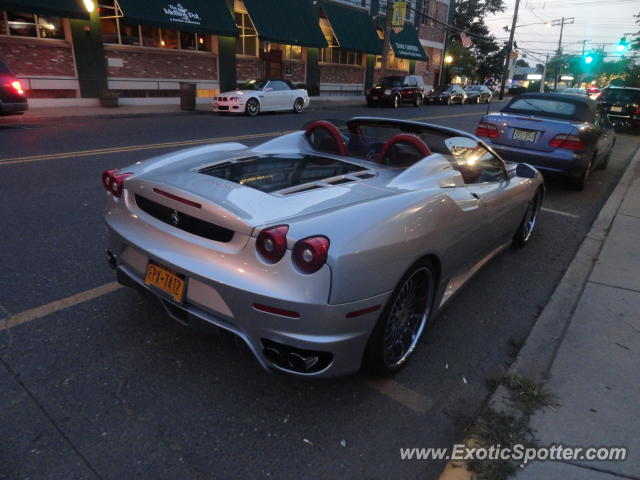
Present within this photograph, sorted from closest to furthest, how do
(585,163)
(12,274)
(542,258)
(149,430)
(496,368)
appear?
(149,430)
(496,368)
(12,274)
(542,258)
(585,163)

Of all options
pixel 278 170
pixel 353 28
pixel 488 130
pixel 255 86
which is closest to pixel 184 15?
pixel 255 86

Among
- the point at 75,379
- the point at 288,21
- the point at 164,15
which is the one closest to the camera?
the point at 75,379

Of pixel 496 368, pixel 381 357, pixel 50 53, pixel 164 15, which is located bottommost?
pixel 496 368

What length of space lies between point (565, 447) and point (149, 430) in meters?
2.03

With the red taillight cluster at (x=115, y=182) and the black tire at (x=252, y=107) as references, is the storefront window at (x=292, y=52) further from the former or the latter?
the red taillight cluster at (x=115, y=182)

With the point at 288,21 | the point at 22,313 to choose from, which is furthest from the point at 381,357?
the point at 288,21

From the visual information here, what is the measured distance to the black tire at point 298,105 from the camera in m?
19.2

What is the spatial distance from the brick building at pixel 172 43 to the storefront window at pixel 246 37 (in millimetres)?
47

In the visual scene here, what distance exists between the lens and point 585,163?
7387mm

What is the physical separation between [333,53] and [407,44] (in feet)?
23.4

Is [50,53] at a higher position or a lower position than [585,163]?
higher

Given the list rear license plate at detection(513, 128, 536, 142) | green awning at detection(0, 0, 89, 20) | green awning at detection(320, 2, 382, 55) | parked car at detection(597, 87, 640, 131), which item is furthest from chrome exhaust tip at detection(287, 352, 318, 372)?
green awning at detection(320, 2, 382, 55)

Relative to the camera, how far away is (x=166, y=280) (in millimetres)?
2488

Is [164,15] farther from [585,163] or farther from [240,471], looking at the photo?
[240,471]
